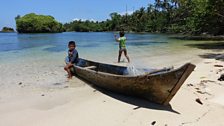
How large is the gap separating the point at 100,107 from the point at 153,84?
4.34 ft

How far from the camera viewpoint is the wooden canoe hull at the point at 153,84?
4.64 m

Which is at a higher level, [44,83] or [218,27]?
[218,27]

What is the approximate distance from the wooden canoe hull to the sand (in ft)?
0.67

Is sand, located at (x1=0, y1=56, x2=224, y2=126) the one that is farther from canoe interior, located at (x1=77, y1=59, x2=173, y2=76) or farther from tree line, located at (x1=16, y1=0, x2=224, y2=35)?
tree line, located at (x1=16, y1=0, x2=224, y2=35)

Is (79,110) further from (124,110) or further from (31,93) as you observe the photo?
(31,93)

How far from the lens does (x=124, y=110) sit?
523 cm

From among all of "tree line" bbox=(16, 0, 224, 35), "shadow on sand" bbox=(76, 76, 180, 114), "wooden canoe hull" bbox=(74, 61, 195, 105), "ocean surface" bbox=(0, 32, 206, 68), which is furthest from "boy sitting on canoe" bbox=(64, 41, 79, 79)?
"tree line" bbox=(16, 0, 224, 35)

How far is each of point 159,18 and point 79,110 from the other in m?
67.3

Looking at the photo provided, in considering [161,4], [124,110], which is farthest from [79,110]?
[161,4]

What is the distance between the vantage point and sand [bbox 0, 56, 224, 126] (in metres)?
4.63

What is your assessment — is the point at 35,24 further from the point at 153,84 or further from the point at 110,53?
the point at 153,84

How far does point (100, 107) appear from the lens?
18.0 ft

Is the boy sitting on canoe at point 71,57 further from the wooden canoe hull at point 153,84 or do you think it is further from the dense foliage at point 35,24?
the dense foliage at point 35,24

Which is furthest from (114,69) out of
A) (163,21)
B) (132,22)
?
(132,22)
